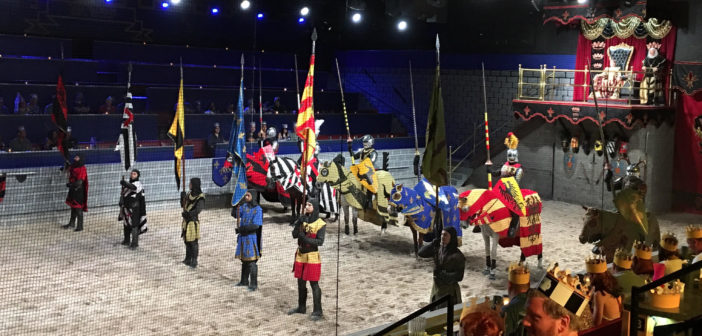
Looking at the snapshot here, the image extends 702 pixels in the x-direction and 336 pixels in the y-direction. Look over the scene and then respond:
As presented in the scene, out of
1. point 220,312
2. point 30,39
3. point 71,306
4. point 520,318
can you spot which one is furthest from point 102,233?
point 520,318

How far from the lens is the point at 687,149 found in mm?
14141

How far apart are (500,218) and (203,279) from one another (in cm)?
365

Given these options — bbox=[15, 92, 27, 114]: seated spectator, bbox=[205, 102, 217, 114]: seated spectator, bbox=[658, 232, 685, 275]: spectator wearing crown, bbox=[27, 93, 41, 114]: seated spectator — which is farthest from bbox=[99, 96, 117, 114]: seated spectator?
bbox=[658, 232, 685, 275]: spectator wearing crown

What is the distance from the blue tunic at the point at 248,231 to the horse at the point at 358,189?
264 centimetres

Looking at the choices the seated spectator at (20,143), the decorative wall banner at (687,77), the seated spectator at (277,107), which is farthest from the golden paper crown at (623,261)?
the seated spectator at (277,107)

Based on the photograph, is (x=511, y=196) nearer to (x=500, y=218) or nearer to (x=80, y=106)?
(x=500, y=218)

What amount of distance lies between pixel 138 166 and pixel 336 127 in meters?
5.67

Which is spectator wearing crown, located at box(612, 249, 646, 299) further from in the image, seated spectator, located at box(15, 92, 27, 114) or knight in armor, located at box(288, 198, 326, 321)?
seated spectator, located at box(15, 92, 27, 114)

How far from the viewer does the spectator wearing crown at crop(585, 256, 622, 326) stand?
441 centimetres

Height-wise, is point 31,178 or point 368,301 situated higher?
point 31,178

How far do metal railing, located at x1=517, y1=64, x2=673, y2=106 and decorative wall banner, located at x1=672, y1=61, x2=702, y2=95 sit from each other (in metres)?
0.20

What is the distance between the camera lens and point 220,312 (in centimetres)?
821

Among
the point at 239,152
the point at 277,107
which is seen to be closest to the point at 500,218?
the point at 239,152

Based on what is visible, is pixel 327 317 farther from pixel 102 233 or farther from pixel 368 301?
pixel 102 233
